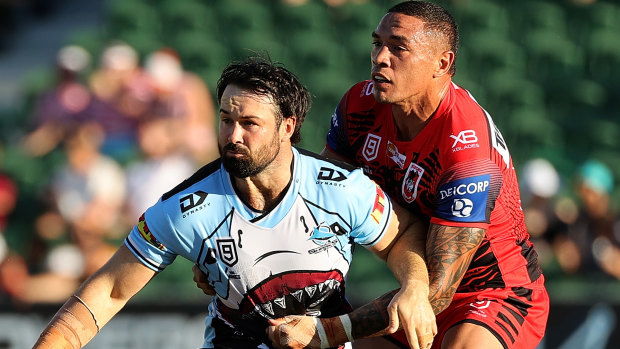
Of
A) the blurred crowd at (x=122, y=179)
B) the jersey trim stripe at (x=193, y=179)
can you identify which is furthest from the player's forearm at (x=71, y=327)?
the blurred crowd at (x=122, y=179)

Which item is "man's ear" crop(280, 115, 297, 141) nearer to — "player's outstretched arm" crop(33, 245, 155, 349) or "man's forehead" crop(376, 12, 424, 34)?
"man's forehead" crop(376, 12, 424, 34)

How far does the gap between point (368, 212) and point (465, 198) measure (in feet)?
1.55

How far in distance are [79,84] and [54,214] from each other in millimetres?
1829

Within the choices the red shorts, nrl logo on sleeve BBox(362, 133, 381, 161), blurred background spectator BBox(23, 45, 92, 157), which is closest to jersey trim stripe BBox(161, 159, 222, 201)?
nrl logo on sleeve BBox(362, 133, 381, 161)

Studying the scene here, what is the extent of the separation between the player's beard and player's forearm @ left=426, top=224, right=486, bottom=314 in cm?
87

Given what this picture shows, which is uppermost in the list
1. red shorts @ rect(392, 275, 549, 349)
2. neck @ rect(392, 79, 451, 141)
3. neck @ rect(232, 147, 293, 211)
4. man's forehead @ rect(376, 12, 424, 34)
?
man's forehead @ rect(376, 12, 424, 34)

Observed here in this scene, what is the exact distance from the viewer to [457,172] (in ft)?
14.4

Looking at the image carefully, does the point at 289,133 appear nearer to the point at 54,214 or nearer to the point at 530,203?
the point at 530,203

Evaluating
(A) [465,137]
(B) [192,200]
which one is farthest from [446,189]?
(B) [192,200]

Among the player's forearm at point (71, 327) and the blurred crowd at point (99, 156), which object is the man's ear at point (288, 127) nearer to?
the player's forearm at point (71, 327)

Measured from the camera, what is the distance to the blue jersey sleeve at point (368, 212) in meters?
4.27

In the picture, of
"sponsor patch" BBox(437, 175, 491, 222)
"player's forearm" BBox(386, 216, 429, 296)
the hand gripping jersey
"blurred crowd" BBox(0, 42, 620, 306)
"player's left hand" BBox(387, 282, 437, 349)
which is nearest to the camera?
"player's left hand" BBox(387, 282, 437, 349)

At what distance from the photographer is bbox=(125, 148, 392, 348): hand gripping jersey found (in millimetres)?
4262

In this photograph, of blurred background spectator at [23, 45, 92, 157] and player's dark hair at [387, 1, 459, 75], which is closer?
player's dark hair at [387, 1, 459, 75]
